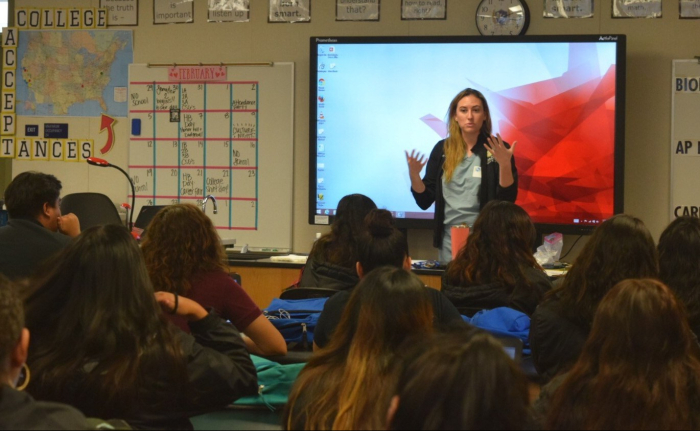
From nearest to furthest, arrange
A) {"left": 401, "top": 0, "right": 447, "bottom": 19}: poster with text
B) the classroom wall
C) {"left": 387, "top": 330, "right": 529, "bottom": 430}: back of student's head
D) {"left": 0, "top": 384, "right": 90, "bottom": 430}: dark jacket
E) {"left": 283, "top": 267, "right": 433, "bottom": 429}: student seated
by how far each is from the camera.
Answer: {"left": 387, "top": 330, "right": 529, "bottom": 430}: back of student's head → {"left": 0, "top": 384, "right": 90, "bottom": 430}: dark jacket → {"left": 283, "top": 267, "right": 433, "bottom": 429}: student seated → the classroom wall → {"left": 401, "top": 0, "right": 447, "bottom": 19}: poster with text

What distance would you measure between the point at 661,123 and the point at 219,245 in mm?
3243

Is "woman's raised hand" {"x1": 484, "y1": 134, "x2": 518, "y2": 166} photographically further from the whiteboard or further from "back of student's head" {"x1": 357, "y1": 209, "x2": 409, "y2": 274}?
the whiteboard

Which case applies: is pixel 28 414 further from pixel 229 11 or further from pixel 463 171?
pixel 229 11

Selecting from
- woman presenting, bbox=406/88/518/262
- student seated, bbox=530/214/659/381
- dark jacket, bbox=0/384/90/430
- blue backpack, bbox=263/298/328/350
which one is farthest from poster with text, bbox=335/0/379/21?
dark jacket, bbox=0/384/90/430

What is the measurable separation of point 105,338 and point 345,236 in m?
1.82

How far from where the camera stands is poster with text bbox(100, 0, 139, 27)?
18.2 ft

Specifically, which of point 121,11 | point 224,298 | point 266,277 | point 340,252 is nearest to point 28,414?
point 224,298

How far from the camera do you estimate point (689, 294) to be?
2547mm

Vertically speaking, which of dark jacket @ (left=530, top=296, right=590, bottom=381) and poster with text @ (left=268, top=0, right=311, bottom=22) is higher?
poster with text @ (left=268, top=0, right=311, bottom=22)

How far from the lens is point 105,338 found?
172 centimetres

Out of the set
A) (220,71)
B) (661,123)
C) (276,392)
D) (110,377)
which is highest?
(220,71)

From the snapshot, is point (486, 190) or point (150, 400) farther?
→ point (486, 190)

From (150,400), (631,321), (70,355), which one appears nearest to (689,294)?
(631,321)

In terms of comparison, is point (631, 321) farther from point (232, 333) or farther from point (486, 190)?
Result: point (486, 190)
